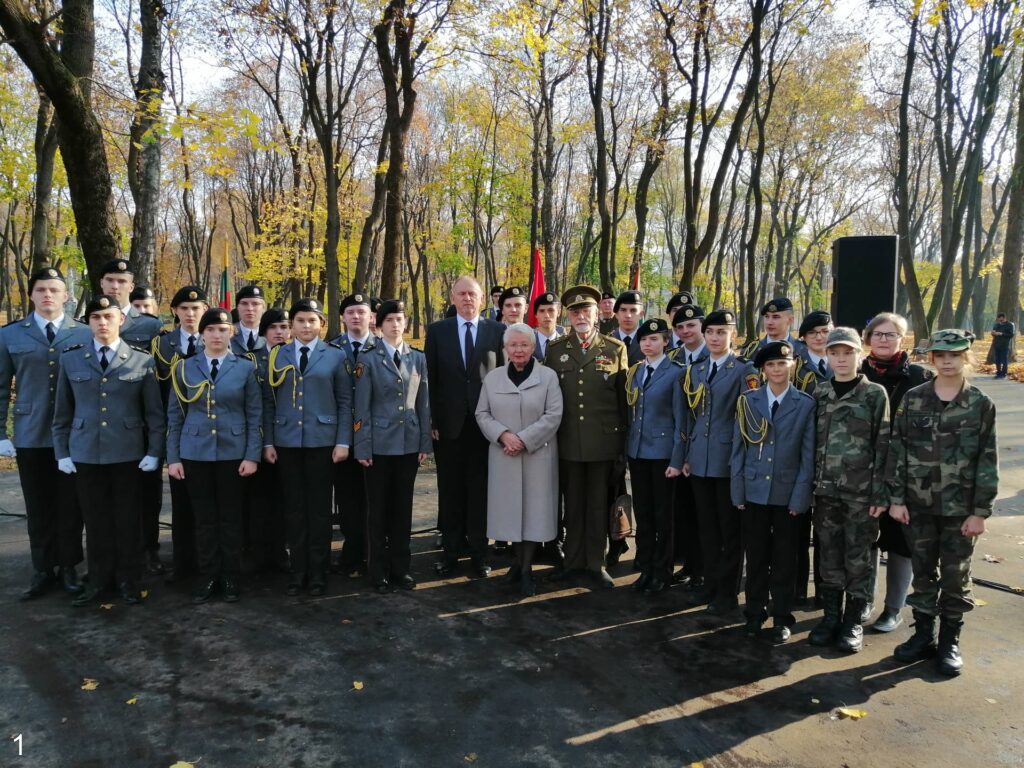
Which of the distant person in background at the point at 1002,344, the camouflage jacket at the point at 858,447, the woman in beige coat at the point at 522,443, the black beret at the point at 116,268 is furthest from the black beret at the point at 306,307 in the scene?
the distant person in background at the point at 1002,344

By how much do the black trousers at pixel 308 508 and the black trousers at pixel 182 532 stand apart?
29.1 inches

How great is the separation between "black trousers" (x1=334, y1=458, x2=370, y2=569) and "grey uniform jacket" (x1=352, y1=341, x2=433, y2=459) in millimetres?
382

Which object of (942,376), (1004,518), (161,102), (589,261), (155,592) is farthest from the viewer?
(589,261)

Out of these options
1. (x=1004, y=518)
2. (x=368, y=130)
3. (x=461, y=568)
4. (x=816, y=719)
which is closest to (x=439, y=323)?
(x=461, y=568)

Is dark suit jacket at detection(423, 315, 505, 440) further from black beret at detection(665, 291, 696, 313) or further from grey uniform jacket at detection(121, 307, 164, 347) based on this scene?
grey uniform jacket at detection(121, 307, 164, 347)

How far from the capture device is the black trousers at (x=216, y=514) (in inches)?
184

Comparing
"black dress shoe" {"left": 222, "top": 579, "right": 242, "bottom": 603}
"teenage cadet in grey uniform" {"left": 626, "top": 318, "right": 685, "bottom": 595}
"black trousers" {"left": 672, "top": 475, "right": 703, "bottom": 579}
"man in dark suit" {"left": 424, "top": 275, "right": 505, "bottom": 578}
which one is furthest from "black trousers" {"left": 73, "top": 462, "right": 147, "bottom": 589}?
"black trousers" {"left": 672, "top": 475, "right": 703, "bottom": 579}

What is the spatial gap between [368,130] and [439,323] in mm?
19278

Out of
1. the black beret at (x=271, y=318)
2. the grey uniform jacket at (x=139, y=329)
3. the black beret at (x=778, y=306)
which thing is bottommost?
the grey uniform jacket at (x=139, y=329)

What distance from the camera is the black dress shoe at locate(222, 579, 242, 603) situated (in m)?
4.66

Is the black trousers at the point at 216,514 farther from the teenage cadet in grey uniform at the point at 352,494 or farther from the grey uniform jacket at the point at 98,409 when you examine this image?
the teenage cadet in grey uniform at the point at 352,494

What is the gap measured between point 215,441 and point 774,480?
3.62 m

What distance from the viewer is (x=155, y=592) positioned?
478cm

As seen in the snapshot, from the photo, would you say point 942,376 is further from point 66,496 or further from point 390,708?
point 66,496
